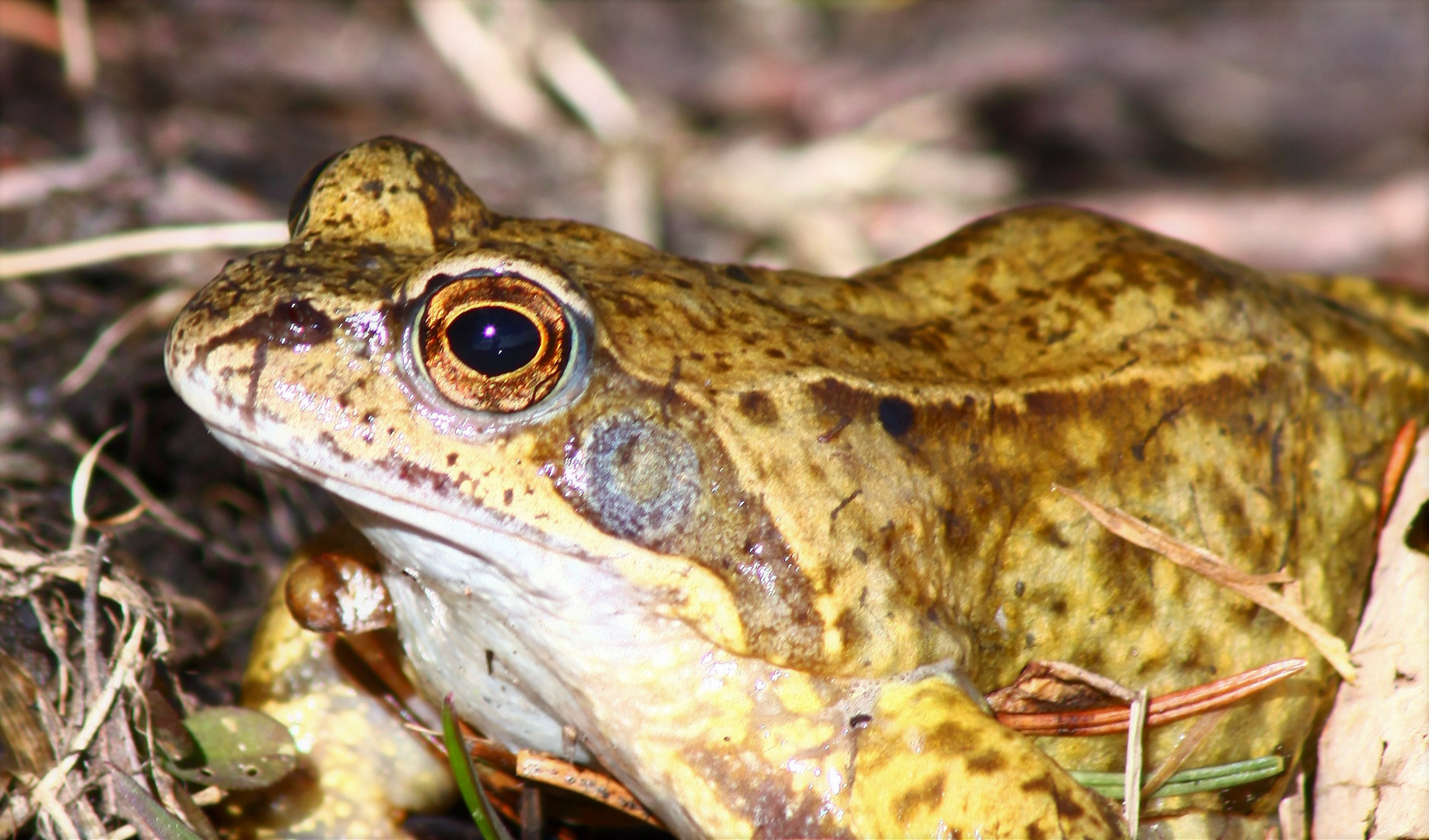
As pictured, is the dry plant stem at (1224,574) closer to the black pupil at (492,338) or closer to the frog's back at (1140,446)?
the frog's back at (1140,446)

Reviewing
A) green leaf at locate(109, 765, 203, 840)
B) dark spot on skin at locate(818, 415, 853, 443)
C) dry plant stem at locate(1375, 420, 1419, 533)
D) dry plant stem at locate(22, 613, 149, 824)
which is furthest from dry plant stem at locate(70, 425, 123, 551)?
dry plant stem at locate(1375, 420, 1419, 533)

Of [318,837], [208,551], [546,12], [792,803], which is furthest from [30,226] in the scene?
[792,803]

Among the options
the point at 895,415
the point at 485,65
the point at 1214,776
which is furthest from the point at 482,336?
the point at 485,65

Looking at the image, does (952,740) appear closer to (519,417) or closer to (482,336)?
(519,417)

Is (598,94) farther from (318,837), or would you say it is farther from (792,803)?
(792,803)

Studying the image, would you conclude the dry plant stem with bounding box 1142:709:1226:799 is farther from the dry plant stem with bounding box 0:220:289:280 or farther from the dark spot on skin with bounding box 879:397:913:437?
the dry plant stem with bounding box 0:220:289:280

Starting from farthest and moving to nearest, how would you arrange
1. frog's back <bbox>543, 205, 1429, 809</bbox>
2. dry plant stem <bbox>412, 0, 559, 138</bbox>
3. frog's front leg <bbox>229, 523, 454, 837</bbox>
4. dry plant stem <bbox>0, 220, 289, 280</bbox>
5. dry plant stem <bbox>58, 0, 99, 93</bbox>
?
dry plant stem <bbox>412, 0, 559, 138</bbox>
dry plant stem <bbox>58, 0, 99, 93</bbox>
dry plant stem <bbox>0, 220, 289, 280</bbox>
frog's front leg <bbox>229, 523, 454, 837</bbox>
frog's back <bbox>543, 205, 1429, 809</bbox>
